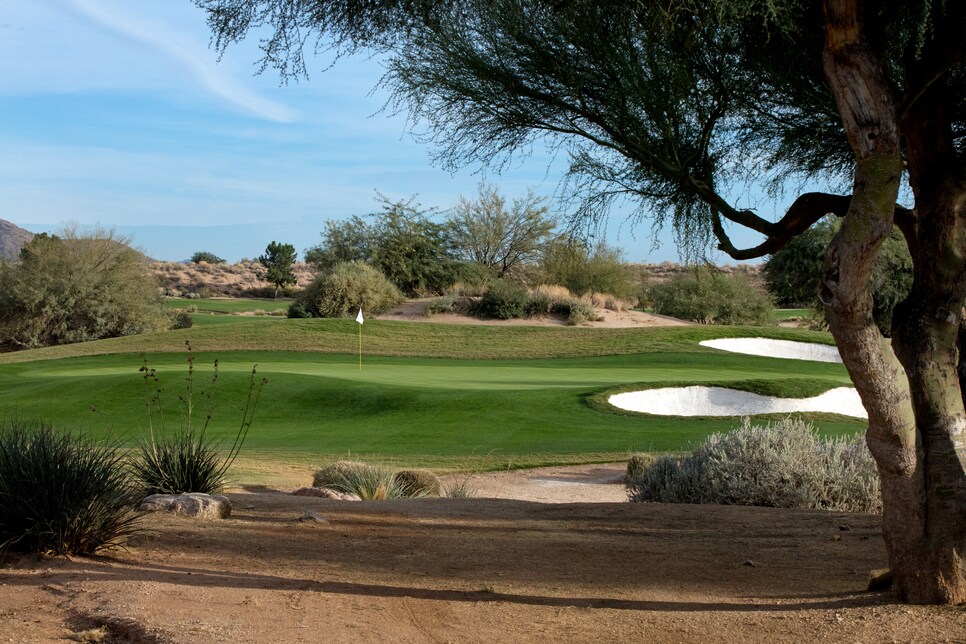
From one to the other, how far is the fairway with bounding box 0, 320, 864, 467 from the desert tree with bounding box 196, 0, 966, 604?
6394 millimetres

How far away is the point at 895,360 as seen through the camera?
527 centimetres

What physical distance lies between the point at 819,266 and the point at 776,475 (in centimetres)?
3214

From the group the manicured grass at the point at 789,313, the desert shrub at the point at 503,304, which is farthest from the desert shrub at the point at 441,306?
the manicured grass at the point at 789,313

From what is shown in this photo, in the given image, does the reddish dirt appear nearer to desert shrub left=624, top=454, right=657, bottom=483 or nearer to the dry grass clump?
the dry grass clump

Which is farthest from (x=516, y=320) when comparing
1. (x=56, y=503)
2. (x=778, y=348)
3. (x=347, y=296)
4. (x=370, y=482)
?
(x=56, y=503)

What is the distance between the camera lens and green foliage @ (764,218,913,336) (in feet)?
129

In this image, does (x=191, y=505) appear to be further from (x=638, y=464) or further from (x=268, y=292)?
(x=268, y=292)

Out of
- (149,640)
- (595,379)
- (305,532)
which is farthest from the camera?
(595,379)

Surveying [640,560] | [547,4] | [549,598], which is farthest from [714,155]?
[549,598]

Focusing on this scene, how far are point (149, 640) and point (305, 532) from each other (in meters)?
2.68

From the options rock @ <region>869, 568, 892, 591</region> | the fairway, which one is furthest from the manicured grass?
rock @ <region>869, 568, 892, 591</region>

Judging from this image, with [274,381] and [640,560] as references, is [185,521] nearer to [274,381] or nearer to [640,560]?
[640,560]

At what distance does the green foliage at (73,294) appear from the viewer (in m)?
47.0

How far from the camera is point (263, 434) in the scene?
19.9 meters
